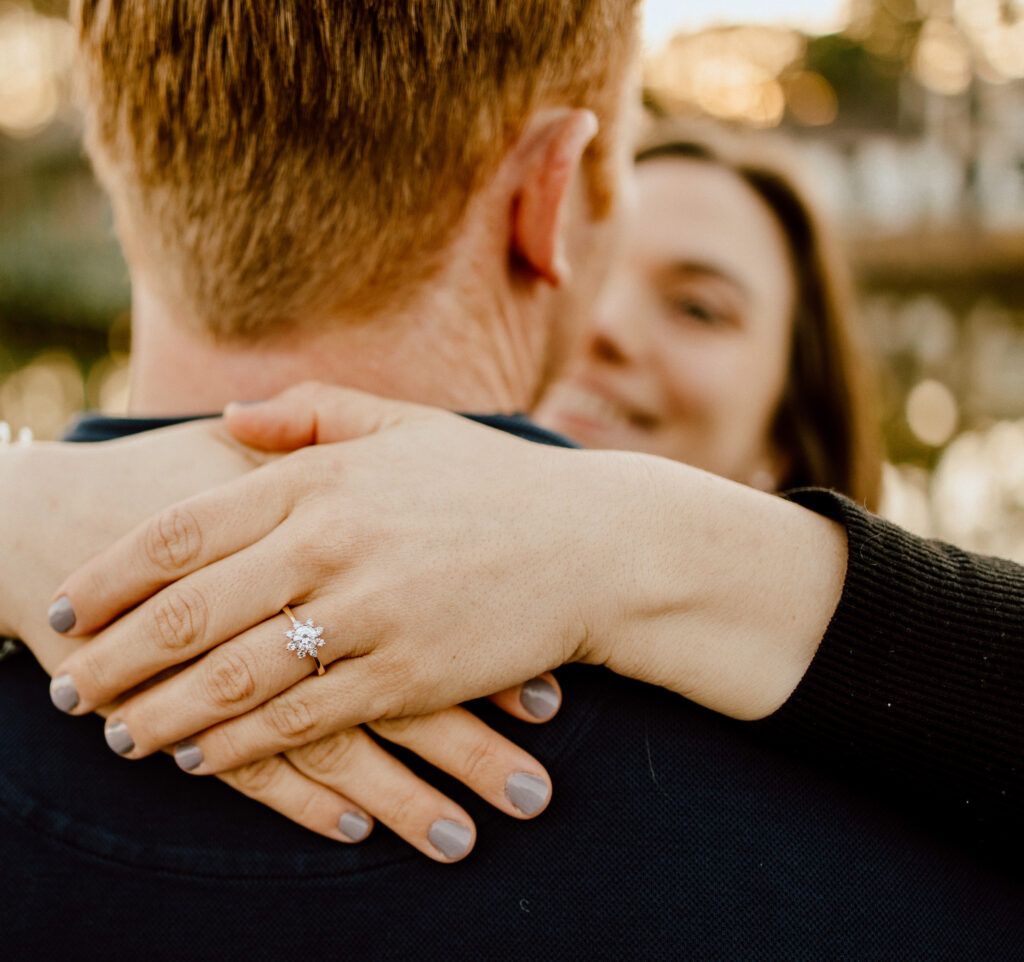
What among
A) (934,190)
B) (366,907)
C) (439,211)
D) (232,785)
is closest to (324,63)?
(439,211)

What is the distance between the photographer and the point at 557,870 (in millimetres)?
918

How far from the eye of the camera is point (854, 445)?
3377 mm

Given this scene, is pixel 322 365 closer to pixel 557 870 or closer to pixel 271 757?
pixel 271 757

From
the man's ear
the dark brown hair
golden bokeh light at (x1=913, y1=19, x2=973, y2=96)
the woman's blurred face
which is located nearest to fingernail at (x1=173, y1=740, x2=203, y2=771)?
the man's ear

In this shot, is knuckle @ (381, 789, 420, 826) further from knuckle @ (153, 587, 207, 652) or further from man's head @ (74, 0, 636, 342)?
man's head @ (74, 0, 636, 342)

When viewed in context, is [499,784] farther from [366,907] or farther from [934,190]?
[934,190]

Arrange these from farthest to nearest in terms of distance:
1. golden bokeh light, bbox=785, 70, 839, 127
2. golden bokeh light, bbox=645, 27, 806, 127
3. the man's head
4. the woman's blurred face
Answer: golden bokeh light, bbox=785, 70, 839, 127 → golden bokeh light, bbox=645, 27, 806, 127 → the woman's blurred face → the man's head

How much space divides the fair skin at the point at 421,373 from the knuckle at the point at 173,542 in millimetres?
55

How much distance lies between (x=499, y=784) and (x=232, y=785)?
30 centimetres

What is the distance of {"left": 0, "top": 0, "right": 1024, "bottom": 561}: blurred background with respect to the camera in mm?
8172

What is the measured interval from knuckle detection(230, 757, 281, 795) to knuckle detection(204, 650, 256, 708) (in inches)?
3.6

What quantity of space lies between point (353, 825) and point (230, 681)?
21 cm

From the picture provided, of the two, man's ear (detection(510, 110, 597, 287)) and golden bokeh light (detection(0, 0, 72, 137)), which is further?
golden bokeh light (detection(0, 0, 72, 137))

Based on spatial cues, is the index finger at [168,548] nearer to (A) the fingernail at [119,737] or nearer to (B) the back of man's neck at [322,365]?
(A) the fingernail at [119,737]
